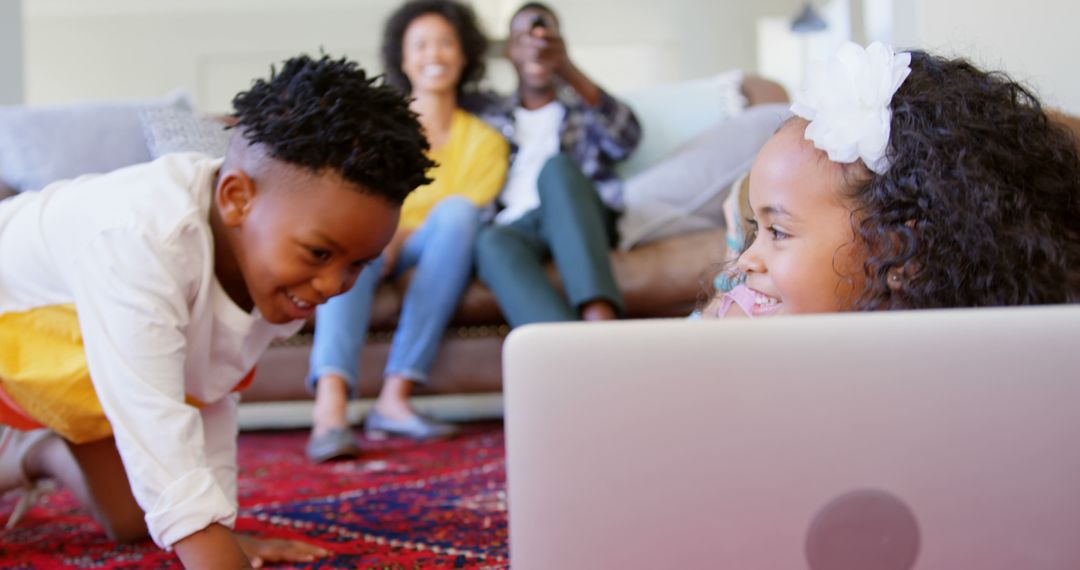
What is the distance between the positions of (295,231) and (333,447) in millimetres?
921

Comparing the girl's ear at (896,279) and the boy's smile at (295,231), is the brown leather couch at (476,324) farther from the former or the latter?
the girl's ear at (896,279)

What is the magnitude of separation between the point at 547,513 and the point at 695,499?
77mm

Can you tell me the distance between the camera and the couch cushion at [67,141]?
7.52 ft

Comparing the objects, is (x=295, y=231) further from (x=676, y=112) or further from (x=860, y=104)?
(x=676, y=112)

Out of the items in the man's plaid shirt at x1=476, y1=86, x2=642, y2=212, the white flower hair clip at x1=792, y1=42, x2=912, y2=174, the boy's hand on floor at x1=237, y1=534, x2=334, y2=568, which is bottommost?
the boy's hand on floor at x1=237, y1=534, x2=334, y2=568

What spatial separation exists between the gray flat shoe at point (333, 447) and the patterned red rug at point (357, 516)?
0.07 ft

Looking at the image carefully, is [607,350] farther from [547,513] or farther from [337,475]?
[337,475]

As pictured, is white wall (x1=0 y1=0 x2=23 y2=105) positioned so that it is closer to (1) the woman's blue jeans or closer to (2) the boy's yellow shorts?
(1) the woman's blue jeans

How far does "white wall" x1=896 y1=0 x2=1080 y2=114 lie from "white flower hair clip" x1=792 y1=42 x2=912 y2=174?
170 cm

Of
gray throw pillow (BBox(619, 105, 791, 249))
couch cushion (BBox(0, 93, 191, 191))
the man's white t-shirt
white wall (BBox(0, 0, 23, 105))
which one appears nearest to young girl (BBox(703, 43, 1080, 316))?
gray throw pillow (BBox(619, 105, 791, 249))

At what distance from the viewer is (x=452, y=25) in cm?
263

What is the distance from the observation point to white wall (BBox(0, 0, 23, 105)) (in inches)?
128

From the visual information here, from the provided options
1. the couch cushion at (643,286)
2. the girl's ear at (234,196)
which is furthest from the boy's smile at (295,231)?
the couch cushion at (643,286)

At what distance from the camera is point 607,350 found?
0.52m
